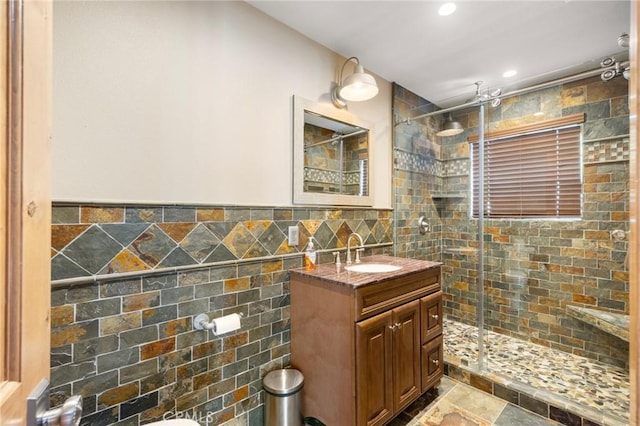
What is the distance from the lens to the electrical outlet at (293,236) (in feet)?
6.02

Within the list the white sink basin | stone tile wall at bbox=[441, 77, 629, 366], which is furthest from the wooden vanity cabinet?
stone tile wall at bbox=[441, 77, 629, 366]

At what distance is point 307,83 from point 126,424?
2.12m

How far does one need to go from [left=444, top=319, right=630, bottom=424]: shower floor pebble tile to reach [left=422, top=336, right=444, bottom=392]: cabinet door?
1.32 feet

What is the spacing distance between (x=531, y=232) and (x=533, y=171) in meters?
0.59

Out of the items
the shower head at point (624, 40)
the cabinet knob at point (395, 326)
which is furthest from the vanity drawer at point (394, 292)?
the shower head at point (624, 40)

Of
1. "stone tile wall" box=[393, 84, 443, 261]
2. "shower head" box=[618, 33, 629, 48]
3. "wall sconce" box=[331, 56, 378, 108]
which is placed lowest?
"stone tile wall" box=[393, 84, 443, 261]

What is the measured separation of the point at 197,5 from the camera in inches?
57.2

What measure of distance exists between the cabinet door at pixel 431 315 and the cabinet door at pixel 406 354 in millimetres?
71

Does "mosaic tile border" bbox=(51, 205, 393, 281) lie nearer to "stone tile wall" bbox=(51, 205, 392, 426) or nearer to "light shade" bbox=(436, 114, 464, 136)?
"stone tile wall" bbox=(51, 205, 392, 426)

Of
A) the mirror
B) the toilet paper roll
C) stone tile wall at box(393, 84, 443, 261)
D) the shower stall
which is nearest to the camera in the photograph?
the toilet paper roll

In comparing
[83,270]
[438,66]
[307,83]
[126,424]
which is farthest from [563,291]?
[83,270]

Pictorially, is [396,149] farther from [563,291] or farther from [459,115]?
[563,291]

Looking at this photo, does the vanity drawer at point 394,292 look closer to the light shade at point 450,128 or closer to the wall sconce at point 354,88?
the wall sconce at point 354,88

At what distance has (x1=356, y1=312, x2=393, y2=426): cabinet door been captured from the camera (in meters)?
1.45
